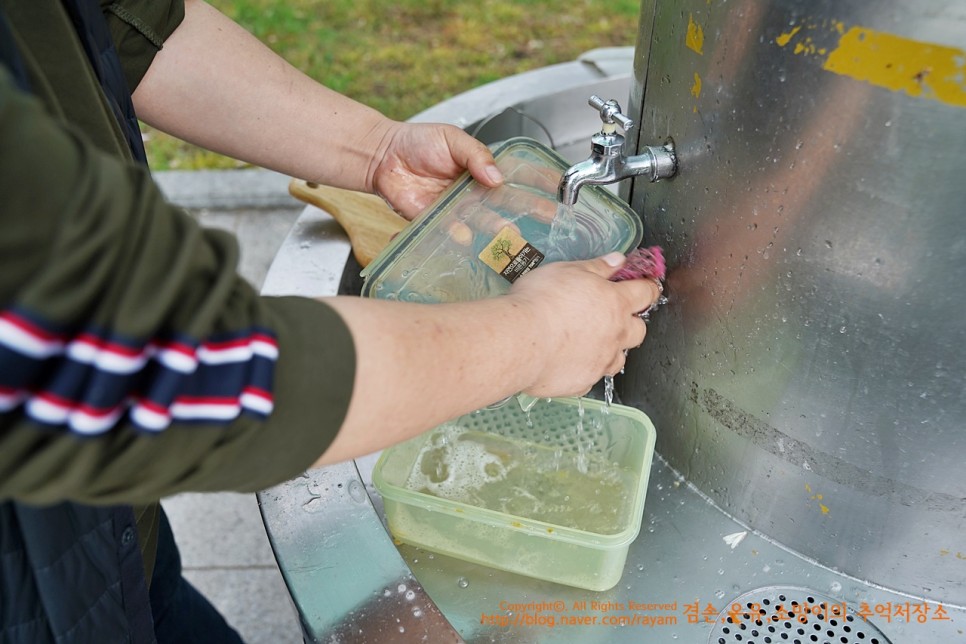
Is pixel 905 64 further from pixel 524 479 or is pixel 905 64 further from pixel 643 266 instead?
pixel 524 479

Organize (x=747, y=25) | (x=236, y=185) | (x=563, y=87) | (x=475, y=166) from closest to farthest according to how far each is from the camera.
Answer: (x=747, y=25) < (x=475, y=166) < (x=563, y=87) < (x=236, y=185)

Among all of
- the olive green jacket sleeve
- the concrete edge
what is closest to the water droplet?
the olive green jacket sleeve

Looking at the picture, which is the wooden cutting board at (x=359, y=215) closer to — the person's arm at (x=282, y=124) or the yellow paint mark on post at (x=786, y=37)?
the person's arm at (x=282, y=124)

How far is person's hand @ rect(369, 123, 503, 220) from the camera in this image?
1195mm

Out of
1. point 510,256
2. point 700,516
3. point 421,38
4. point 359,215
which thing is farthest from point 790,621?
point 421,38

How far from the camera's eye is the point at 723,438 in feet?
3.54

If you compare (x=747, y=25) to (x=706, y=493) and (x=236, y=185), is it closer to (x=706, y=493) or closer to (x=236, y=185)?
(x=706, y=493)

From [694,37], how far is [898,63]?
0.24 m

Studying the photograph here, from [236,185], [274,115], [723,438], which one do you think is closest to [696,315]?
[723,438]

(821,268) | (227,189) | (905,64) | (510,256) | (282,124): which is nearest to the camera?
(905,64)

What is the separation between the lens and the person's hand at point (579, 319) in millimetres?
876

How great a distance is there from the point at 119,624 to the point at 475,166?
28.9 inches

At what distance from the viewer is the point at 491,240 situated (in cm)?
110

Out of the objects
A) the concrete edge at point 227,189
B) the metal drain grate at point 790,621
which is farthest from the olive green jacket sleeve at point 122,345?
the concrete edge at point 227,189
